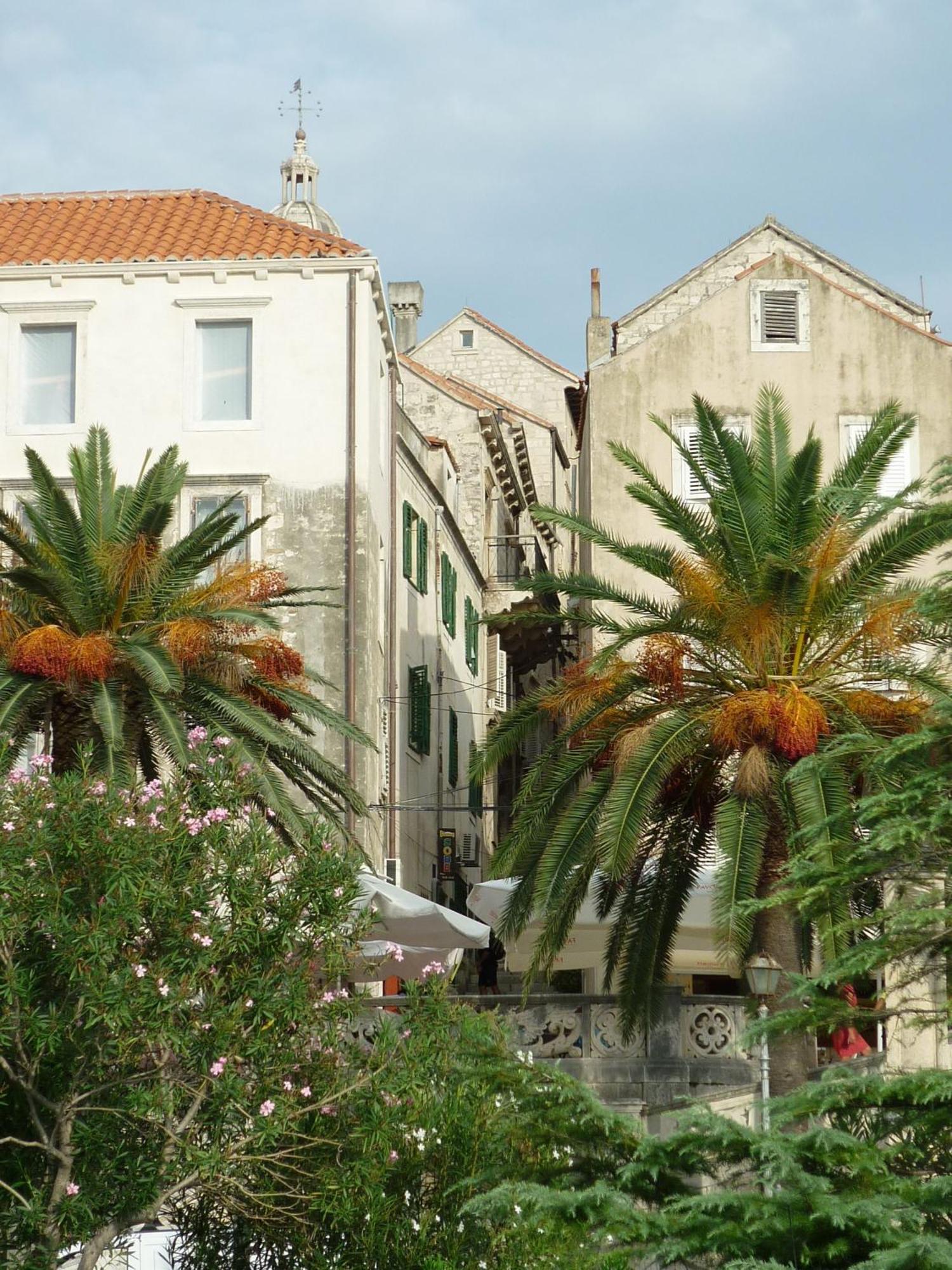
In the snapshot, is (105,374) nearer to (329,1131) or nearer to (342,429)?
(342,429)

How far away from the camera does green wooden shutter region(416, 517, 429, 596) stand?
35469 millimetres

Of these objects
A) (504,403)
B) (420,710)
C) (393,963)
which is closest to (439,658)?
(420,710)

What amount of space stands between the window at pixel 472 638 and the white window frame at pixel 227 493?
1342cm

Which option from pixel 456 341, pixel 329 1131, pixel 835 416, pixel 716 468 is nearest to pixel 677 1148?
pixel 329 1131

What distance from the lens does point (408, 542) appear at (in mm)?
34062

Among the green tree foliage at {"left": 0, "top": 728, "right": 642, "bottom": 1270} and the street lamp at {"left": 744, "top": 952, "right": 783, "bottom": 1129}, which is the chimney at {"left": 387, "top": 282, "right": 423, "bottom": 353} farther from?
the green tree foliage at {"left": 0, "top": 728, "right": 642, "bottom": 1270}

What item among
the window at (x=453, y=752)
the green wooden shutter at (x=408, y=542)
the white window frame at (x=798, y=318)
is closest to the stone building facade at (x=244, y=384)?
the green wooden shutter at (x=408, y=542)

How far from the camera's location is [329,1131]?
494 inches

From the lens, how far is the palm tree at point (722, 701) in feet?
59.8

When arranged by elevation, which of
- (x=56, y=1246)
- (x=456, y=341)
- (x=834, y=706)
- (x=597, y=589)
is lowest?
(x=56, y=1246)

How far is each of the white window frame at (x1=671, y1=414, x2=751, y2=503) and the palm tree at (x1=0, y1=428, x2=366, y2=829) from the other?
486 inches

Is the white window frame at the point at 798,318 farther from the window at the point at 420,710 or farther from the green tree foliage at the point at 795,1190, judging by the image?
the green tree foliage at the point at 795,1190

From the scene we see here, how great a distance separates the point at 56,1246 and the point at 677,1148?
405 centimetres

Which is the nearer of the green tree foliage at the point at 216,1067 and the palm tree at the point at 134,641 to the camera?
the green tree foliage at the point at 216,1067
